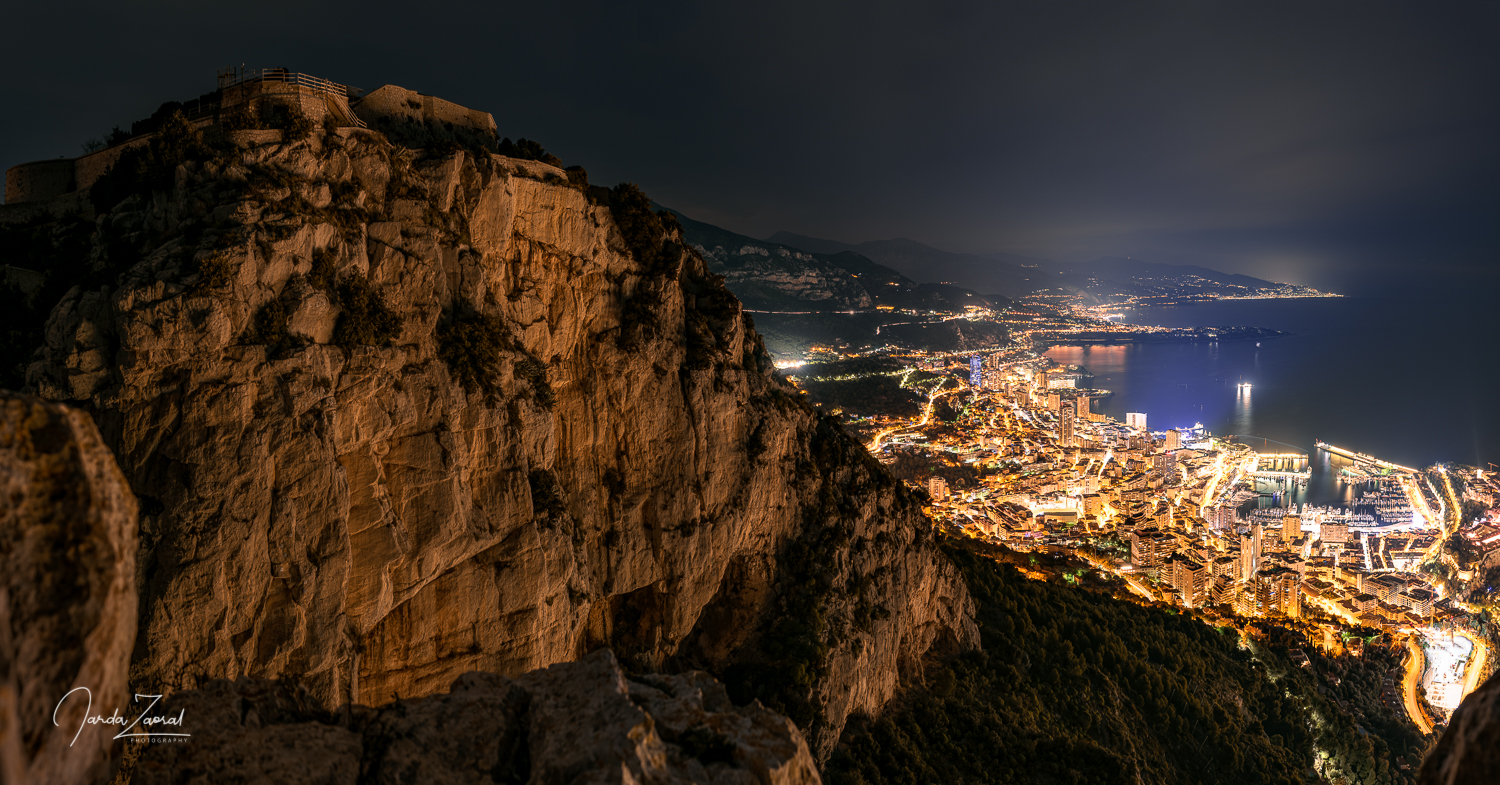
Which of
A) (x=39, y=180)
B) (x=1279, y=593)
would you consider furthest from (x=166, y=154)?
(x=1279, y=593)

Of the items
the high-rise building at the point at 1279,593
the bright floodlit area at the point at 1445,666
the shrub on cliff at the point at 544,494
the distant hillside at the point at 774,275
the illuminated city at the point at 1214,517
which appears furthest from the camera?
the distant hillside at the point at 774,275

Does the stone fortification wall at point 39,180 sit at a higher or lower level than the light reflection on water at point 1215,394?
higher

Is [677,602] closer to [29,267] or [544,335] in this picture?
[544,335]

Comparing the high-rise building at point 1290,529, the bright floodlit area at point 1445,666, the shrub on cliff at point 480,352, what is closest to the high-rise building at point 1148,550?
the bright floodlit area at point 1445,666

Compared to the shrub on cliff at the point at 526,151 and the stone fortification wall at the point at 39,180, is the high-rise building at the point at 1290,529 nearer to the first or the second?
the shrub on cliff at the point at 526,151

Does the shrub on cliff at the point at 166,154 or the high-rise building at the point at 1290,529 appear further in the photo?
the high-rise building at the point at 1290,529
